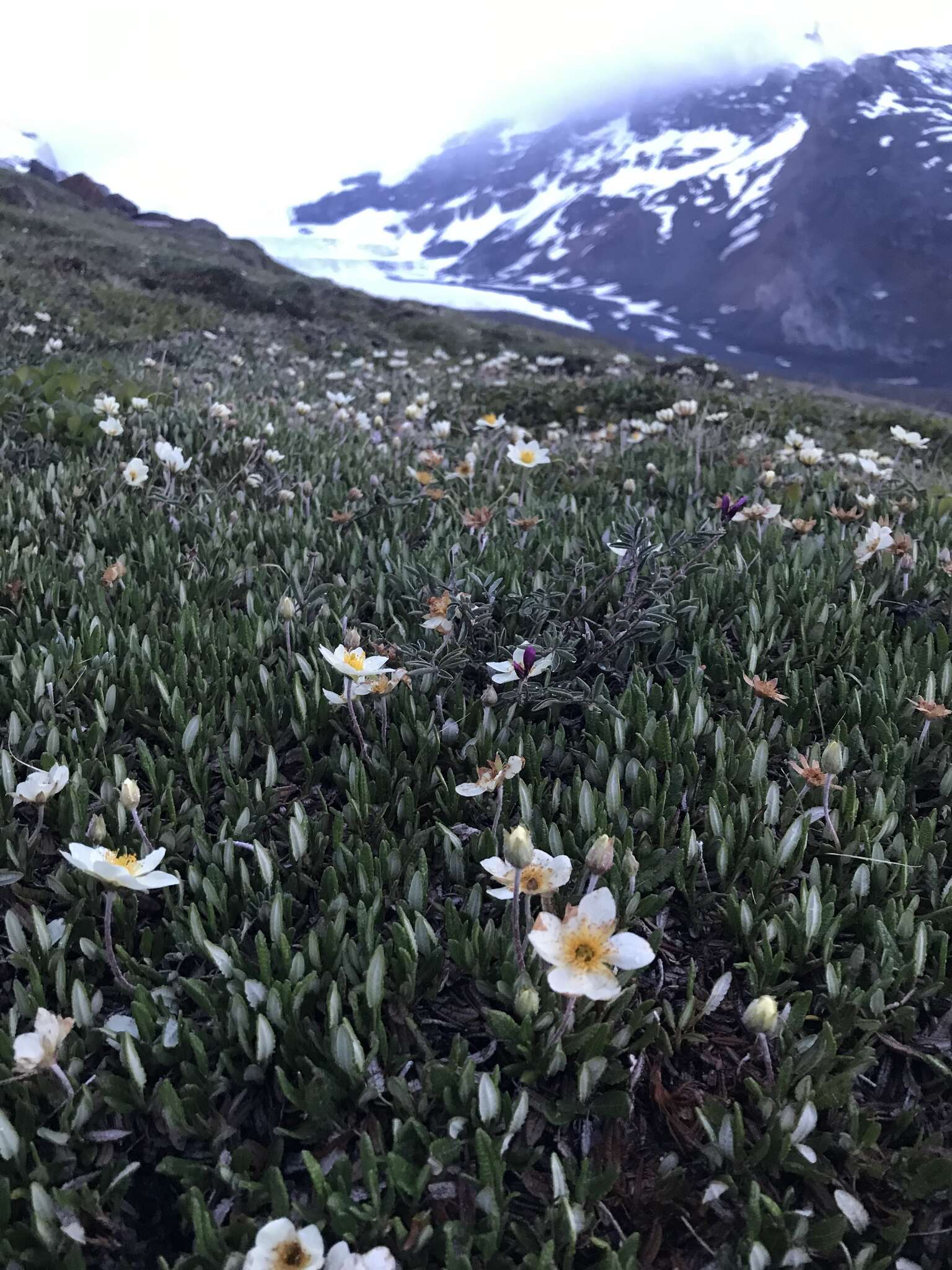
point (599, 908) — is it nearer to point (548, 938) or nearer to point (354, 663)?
point (548, 938)

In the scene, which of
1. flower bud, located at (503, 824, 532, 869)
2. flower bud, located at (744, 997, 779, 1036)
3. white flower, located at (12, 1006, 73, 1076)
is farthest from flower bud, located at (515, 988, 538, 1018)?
white flower, located at (12, 1006, 73, 1076)

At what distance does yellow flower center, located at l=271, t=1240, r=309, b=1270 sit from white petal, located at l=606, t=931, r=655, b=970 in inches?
22.6

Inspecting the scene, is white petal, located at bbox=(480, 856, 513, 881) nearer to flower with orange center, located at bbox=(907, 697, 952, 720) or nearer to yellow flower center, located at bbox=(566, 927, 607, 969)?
yellow flower center, located at bbox=(566, 927, 607, 969)

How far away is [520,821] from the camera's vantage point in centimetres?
188

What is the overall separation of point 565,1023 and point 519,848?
0.28 meters

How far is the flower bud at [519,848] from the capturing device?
1.34 metres

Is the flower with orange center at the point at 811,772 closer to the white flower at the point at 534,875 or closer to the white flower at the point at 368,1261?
the white flower at the point at 534,875

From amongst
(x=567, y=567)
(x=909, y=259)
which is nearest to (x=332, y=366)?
(x=567, y=567)

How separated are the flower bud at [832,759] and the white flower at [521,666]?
0.70 meters

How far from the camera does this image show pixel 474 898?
1633 millimetres

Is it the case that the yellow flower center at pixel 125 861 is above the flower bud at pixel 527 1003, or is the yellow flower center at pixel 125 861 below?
above

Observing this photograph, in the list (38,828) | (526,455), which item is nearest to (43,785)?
(38,828)

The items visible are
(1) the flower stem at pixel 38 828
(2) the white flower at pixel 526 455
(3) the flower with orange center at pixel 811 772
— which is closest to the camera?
(1) the flower stem at pixel 38 828

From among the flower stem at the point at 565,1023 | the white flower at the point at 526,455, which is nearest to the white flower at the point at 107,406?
the white flower at the point at 526,455
